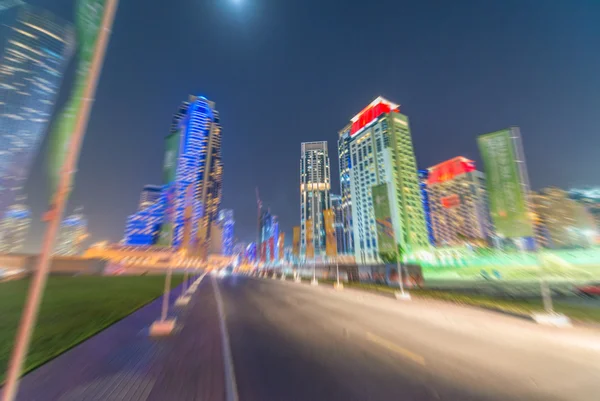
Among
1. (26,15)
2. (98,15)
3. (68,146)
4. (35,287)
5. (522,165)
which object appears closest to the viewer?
(35,287)

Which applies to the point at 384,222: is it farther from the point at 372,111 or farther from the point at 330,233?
the point at 372,111

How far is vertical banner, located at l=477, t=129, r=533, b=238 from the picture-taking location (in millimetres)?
15438

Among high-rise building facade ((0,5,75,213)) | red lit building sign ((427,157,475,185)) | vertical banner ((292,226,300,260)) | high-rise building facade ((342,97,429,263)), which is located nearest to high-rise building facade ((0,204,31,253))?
high-rise building facade ((0,5,75,213))

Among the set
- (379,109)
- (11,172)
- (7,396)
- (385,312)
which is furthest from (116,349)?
(379,109)

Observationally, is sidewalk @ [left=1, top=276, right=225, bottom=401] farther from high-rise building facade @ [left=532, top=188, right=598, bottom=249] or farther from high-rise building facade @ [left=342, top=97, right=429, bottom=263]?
high-rise building facade @ [left=342, top=97, right=429, bottom=263]

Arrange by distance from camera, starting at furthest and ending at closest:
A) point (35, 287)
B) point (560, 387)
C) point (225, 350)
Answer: point (225, 350) < point (560, 387) < point (35, 287)

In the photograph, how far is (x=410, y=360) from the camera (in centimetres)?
629

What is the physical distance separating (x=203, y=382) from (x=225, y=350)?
207 cm

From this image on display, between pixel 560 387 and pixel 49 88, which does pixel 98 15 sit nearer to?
pixel 560 387

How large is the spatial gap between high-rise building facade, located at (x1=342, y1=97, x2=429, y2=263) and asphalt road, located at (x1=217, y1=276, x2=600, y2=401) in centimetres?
10403

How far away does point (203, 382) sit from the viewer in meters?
5.01

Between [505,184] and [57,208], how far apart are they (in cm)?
2237

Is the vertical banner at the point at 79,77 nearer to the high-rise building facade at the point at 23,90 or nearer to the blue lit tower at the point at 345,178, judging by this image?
the high-rise building facade at the point at 23,90

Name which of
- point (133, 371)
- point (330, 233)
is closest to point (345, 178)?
point (330, 233)
